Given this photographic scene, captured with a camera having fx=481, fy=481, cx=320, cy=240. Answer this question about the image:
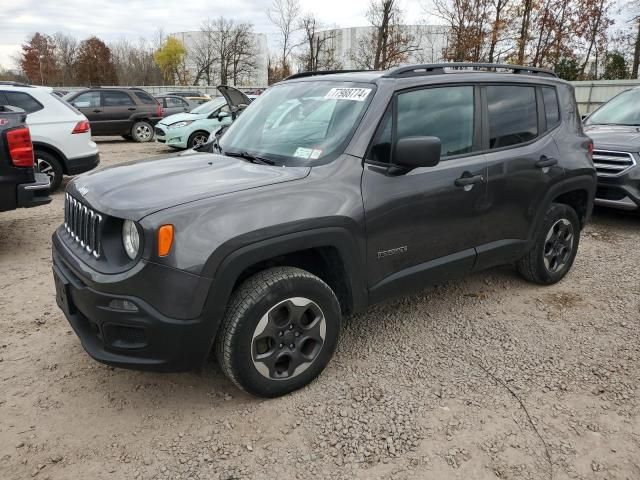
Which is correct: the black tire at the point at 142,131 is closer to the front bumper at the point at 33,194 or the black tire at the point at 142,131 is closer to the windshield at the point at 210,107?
the windshield at the point at 210,107

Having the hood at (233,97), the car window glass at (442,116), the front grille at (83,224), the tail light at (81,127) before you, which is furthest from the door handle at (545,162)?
the tail light at (81,127)

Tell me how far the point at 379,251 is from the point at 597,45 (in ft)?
87.6

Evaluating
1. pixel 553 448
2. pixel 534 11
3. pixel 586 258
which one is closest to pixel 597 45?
pixel 534 11

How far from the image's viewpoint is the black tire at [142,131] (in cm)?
1530

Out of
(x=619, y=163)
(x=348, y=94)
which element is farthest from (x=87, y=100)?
(x=619, y=163)

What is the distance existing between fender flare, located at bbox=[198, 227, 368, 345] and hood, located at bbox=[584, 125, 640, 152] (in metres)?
5.04

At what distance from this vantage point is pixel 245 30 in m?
55.9

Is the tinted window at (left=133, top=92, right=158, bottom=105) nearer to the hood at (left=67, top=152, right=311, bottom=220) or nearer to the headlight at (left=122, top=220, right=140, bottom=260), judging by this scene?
the hood at (left=67, top=152, right=311, bottom=220)

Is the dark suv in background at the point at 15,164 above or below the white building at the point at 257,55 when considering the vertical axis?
below

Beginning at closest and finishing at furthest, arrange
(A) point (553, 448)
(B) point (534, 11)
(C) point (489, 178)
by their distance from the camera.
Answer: (A) point (553, 448), (C) point (489, 178), (B) point (534, 11)

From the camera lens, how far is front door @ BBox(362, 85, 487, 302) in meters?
2.87

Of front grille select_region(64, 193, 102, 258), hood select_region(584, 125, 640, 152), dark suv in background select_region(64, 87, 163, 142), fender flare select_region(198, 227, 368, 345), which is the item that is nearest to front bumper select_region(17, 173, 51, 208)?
front grille select_region(64, 193, 102, 258)

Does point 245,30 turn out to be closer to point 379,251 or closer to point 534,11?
point 534,11

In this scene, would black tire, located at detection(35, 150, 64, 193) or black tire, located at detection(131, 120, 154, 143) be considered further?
black tire, located at detection(131, 120, 154, 143)
